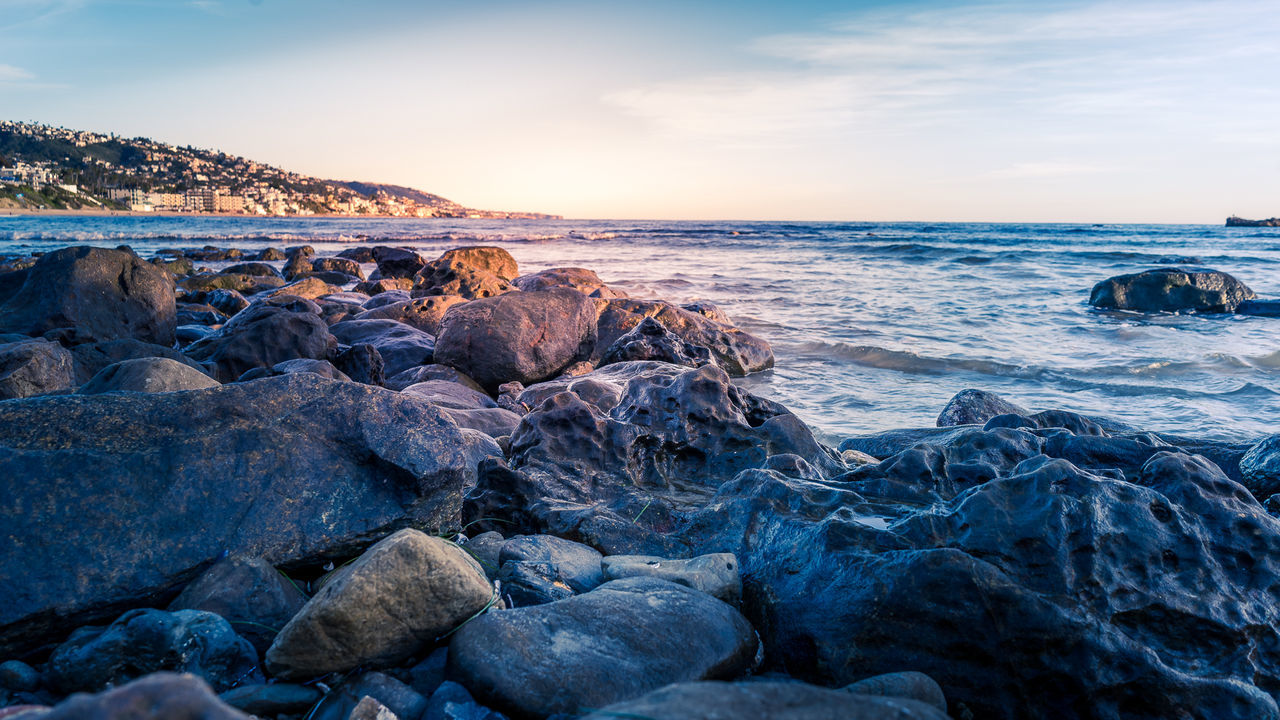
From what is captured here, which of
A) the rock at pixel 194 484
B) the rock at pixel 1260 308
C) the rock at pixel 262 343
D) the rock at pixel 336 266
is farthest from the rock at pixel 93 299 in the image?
the rock at pixel 1260 308

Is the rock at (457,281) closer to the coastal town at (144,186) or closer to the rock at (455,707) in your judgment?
the rock at (455,707)

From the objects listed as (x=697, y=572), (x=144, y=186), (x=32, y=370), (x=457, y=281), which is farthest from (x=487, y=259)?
(x=144, y=186)

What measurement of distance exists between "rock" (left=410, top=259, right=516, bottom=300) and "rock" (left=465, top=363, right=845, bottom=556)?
7.80m

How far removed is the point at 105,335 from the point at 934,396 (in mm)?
8181

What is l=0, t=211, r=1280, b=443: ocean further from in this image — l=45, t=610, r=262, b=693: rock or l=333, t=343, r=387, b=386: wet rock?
l=45, t=610, r=262, b=693: rock

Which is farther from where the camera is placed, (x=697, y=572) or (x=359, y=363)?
(x=359, y=363)

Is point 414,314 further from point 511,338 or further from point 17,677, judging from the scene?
point 17,677

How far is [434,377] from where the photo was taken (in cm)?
662

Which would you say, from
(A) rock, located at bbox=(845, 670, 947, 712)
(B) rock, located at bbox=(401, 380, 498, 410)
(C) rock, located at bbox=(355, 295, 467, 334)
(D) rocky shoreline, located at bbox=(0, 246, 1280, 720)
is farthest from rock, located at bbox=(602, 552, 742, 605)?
(C) rock, located at bbox=(355, 295, 467, 334)

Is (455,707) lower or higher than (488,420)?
higher

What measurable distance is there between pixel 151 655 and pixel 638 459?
7.57 ft

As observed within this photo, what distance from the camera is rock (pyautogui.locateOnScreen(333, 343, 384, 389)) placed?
634cm

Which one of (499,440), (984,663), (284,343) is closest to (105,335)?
(284,343)

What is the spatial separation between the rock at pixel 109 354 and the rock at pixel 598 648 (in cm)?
401
